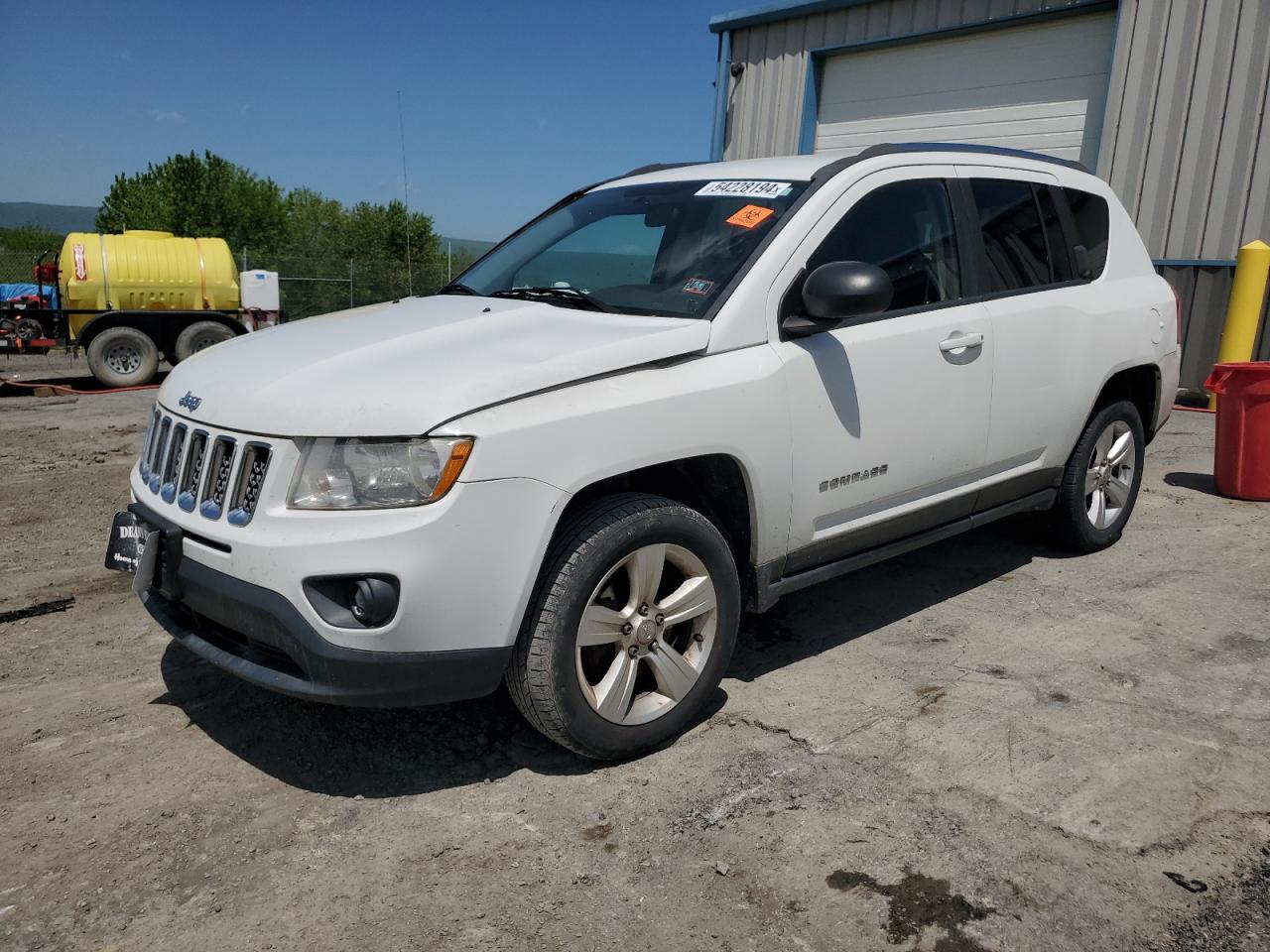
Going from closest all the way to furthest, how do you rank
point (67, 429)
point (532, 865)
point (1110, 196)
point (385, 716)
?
point (532, 865), point (385, 716), point (1110, 196), point (67, 429)

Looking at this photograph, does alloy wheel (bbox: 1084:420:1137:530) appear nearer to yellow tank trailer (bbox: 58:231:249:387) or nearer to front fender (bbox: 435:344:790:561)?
front fender (bbox: 435:344:790:561)

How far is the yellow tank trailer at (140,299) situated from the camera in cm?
1298

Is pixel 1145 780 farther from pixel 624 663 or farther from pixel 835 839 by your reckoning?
pixel 624 663

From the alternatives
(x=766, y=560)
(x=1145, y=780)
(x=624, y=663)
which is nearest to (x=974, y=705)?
(x=1145, y=780)

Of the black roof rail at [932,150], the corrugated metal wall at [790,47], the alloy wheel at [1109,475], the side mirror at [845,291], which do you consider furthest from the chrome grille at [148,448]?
the corrugated metal wall at [790,47]

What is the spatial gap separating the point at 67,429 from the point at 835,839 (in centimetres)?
873

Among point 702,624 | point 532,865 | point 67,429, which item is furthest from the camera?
point 67,429

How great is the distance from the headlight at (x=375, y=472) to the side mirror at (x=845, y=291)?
1.23 m

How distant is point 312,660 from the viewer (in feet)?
8.32

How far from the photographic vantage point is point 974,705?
133 inches

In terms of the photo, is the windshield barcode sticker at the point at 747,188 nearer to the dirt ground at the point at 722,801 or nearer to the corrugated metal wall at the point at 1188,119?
the dirt ground at the point at 722,801

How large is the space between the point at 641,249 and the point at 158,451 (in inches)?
70.5

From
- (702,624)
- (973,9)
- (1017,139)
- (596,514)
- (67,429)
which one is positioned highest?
(973,9)

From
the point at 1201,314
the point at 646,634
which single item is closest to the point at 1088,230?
the point at 646,634
